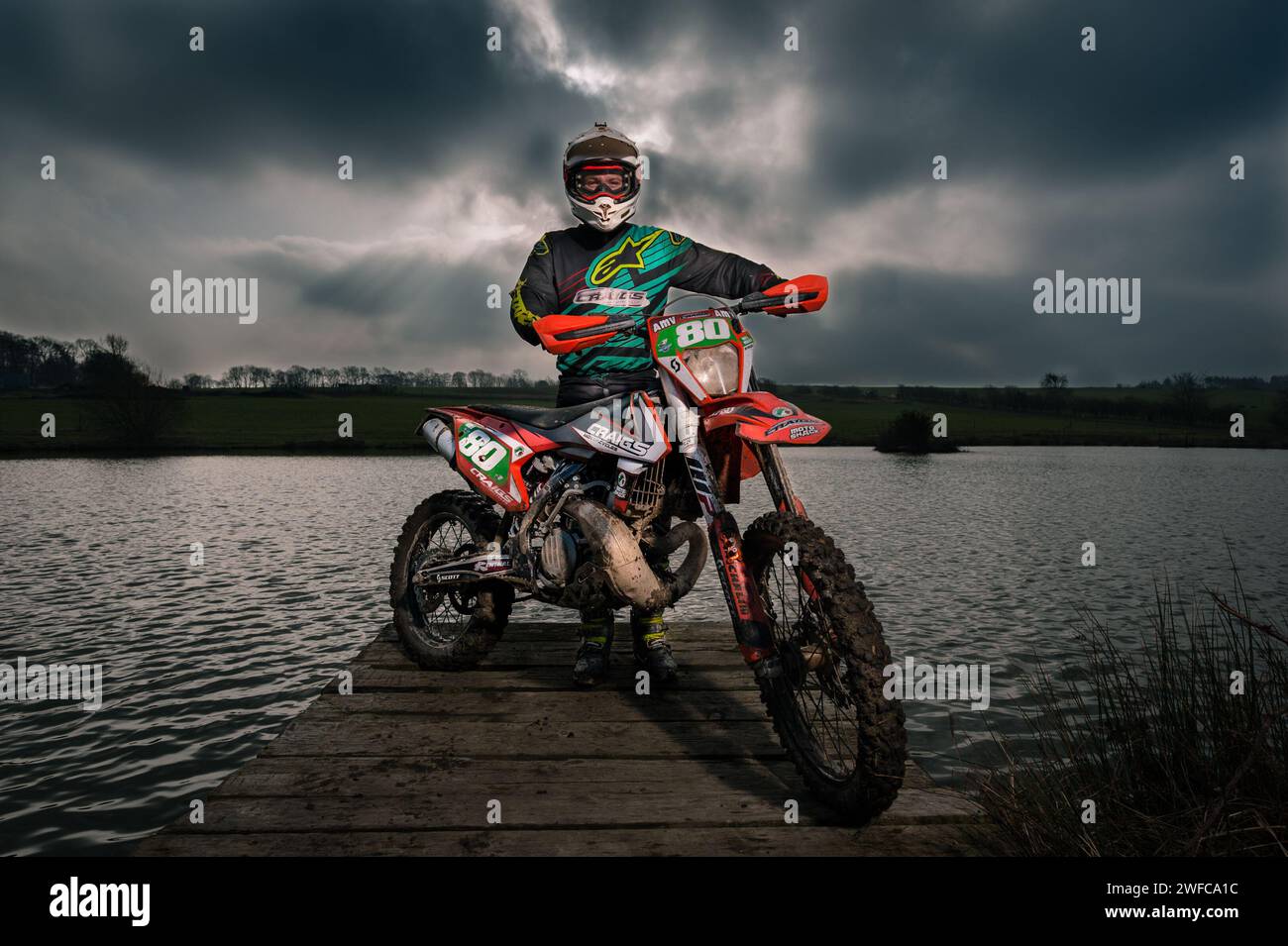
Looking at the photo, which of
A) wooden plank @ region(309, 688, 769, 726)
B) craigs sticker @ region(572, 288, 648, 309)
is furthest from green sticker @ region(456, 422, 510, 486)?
wooden plank @ region(309, 688, 769, 726)

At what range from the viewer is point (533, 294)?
4.95m

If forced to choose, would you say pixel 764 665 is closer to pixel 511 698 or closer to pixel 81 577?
pixel 511 698

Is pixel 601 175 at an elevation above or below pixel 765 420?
above

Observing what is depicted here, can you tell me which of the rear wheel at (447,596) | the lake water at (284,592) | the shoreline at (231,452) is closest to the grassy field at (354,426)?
the shoreline at (231,452)

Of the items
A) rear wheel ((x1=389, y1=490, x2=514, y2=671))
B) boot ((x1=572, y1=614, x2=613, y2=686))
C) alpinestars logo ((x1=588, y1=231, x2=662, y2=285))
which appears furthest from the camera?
rear wheel ((x1=389, y1=490, x2=514, y2=671))

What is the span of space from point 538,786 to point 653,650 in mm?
1785

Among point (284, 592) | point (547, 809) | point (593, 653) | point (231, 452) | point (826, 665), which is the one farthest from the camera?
point (231, 452)

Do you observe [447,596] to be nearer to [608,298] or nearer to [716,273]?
[608,298]

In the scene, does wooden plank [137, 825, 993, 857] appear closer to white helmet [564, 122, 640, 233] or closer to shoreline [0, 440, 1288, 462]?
white helmet [564, 122, 640, 233]

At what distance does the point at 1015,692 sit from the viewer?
7664mm

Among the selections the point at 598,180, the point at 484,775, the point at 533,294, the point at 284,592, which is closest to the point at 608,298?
the point at 533,294

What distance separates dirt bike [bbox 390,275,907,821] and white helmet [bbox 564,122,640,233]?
1.14 metres

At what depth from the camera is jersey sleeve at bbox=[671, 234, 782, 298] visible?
197 inches
